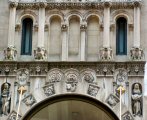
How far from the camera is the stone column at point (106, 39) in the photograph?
88.8ft

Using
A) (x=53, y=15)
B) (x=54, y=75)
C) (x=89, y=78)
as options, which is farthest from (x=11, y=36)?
(x=89, y=78)

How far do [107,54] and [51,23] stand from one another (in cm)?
298

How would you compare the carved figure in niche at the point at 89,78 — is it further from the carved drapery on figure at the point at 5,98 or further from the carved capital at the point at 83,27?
the carved drapery on figure at the point at 5,98

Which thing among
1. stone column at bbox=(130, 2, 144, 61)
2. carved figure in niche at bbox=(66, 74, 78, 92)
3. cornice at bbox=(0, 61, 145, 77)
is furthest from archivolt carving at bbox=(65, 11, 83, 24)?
carved figure in niche at bbox=(66, 74, 78, 92)

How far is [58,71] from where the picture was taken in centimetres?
2711

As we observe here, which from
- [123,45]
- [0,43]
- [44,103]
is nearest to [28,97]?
[44,103]

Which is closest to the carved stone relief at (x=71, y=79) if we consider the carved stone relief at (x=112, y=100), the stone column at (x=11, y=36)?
the carved stone relief at (x=112, y=100)

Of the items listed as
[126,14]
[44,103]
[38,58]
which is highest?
[126,14]

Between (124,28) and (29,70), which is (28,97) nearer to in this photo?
(29,70)

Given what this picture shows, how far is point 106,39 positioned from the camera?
27.4 m

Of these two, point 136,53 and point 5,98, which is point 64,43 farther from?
point 5,98

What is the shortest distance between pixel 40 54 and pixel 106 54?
2799 mm

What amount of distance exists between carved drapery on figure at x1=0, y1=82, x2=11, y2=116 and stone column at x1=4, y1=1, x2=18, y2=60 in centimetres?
122

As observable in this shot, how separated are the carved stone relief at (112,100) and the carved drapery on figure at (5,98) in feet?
13.6
